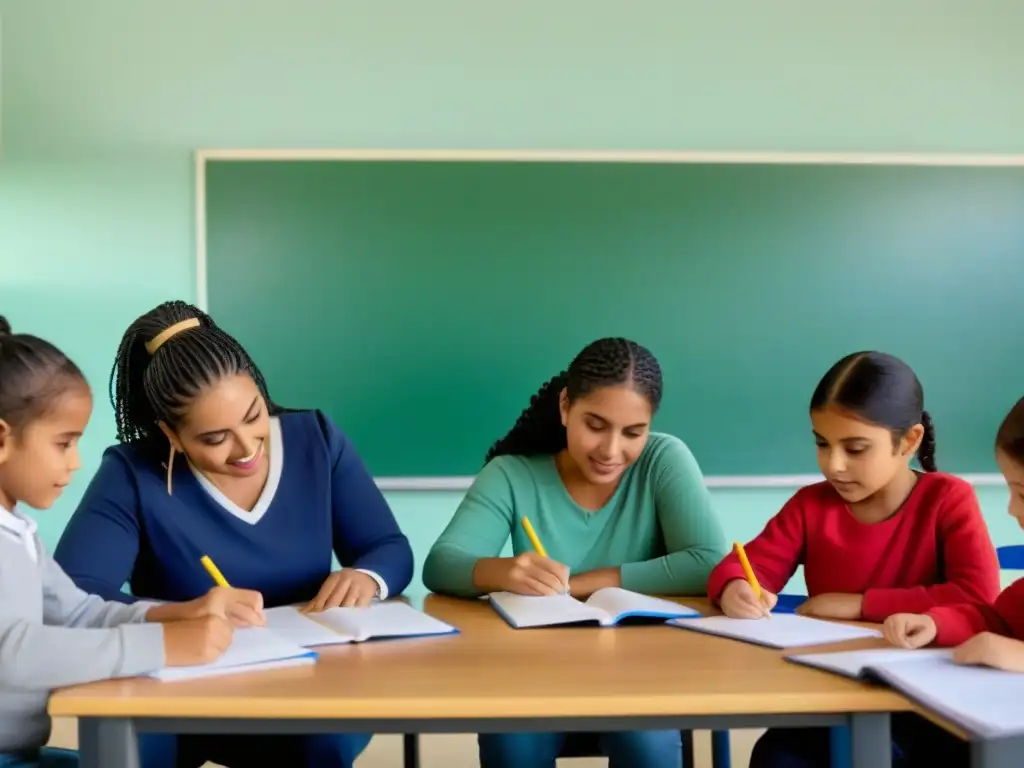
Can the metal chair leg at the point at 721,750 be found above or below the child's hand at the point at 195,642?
below

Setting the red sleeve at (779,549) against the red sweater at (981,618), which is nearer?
the red sweater at (981,618)

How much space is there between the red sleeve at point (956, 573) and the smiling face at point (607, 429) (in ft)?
1.59

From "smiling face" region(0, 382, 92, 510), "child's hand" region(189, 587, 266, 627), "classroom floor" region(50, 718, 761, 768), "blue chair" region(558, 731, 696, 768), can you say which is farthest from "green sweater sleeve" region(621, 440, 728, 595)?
"classroom floor" region(50, 718, 761, 768)

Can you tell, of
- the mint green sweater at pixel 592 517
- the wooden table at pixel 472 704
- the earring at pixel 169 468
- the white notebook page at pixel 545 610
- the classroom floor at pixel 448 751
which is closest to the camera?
the wooden table at pixel 472 704

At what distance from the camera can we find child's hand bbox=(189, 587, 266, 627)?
4.36ft

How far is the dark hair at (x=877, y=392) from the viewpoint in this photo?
157 cm

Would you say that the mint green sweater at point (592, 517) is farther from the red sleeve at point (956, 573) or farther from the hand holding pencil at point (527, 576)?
the red sleeve at point (956, 573)

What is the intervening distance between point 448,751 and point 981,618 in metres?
1.76

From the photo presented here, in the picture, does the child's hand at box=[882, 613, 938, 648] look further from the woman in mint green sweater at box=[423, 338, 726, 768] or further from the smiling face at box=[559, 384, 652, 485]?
the smiling face at box=[559, 384, 652, 485]

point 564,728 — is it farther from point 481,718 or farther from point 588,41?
point 588,41

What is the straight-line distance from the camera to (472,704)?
1.04m

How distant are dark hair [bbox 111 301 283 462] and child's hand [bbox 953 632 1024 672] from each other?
44.8 inches

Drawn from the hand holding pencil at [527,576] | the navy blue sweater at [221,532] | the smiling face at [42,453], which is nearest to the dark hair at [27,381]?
the smiling face at [42,453]

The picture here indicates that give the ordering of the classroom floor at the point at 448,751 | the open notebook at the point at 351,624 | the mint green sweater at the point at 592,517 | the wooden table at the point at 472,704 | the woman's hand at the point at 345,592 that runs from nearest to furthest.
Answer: the wooden table at the point at 472,704, the open notebook at the point at 351,624, the woman's hand at the point at 345,592, the mint green sweater at the point at 592,517, the classroom floor at the point at 448,751
